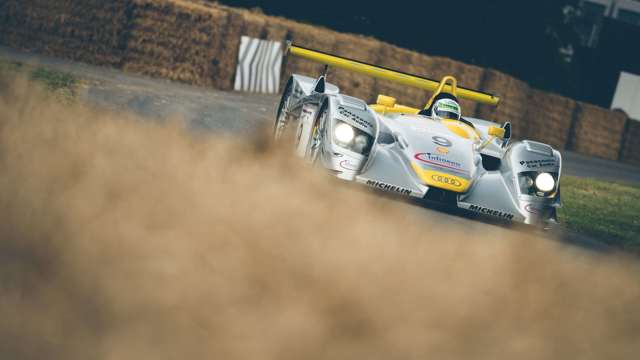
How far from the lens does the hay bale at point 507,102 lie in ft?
82.7

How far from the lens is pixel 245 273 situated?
14.9 ft

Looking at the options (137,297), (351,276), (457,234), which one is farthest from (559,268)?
(137,297)

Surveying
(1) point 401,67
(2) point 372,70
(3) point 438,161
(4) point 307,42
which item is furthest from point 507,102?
(3) point 438,161

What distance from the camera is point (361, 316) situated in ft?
14.4

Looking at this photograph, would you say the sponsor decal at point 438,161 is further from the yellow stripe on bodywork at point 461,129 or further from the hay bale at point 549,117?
the hay bale at point 549,117

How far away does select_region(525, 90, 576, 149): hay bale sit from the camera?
2705cm

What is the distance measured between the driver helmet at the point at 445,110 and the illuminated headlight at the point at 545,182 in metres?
1.82

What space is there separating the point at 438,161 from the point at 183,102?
789 cm

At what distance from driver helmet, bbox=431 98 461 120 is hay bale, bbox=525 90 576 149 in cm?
1676

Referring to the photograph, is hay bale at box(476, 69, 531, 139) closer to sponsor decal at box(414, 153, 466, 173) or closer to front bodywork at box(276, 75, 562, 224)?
front bodywork at box(276, 75, 562, 224)

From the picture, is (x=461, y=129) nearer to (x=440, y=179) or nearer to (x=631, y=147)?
(x=440, y=179)

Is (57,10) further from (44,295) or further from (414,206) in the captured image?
(44,295)

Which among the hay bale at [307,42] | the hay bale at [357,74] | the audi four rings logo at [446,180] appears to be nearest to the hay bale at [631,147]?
the hay bale at [357,74]

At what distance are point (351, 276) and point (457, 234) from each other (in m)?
2.11
